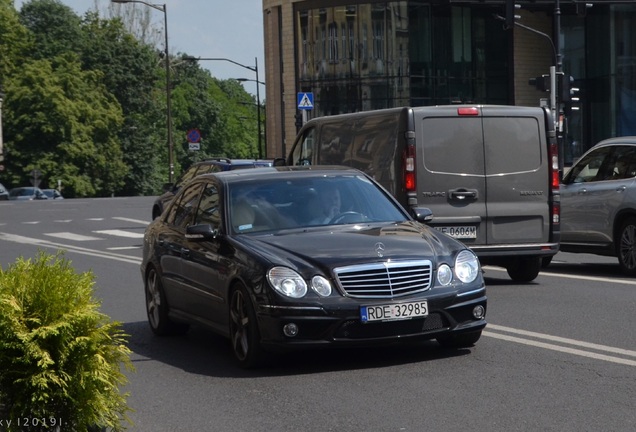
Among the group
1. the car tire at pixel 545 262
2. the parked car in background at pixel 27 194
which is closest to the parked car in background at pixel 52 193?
Answer: the parked car in background at pixel 27 194

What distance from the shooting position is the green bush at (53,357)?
6.14m

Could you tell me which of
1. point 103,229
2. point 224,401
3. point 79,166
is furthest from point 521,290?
point 79,166

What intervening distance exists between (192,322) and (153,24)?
11753 centimetres

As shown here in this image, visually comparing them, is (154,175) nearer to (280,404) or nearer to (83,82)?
(83,82)

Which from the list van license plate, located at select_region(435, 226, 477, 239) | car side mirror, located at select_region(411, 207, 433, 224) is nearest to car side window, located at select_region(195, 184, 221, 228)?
car side mirror, located at select_region(411, 207, 433, 224)

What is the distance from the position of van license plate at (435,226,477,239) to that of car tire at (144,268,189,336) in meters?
4.41

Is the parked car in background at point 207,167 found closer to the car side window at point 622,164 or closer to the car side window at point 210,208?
the car side window at point 622,164

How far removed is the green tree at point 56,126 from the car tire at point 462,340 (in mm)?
82553

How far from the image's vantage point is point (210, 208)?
437 inches

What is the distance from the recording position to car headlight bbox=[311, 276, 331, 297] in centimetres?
941

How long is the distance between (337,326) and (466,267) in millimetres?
1173

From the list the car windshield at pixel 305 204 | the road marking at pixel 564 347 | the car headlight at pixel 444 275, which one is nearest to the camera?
the road marking at pixel 564 347

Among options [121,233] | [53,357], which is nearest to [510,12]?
[121,233]

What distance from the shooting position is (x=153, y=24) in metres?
126
